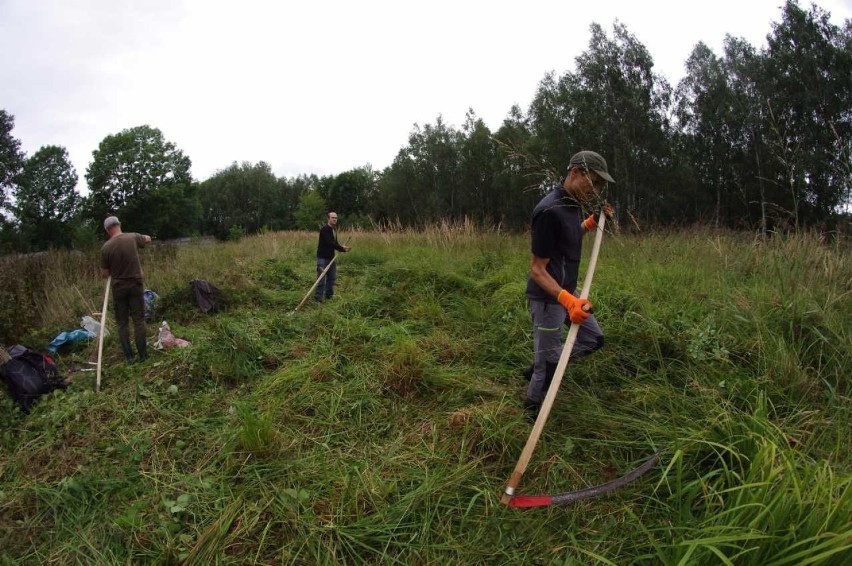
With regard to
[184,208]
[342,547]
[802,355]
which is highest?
[184,208]

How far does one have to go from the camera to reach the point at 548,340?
2482 millimetres

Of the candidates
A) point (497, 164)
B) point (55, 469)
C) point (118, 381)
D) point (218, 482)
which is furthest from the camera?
point (497, 164)

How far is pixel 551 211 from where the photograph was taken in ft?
7.68

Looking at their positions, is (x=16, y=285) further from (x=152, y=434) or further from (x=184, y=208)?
(x=184, y=208)

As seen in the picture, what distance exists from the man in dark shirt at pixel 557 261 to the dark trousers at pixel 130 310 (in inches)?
163

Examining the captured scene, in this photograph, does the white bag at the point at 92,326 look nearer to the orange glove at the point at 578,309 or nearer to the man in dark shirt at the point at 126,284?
the man in dark shirt at the point at 126,284

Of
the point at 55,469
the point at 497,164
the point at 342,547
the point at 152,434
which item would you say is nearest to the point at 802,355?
the point at 342,547

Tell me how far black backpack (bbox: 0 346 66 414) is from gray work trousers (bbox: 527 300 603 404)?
400 centimetres

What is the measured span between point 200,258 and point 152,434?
9012 mm

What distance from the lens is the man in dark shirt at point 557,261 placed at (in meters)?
2.35

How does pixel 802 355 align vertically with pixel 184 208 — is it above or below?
below

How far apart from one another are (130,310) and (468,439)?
424 centimetres

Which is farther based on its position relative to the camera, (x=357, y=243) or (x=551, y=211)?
(x=357, y=243)

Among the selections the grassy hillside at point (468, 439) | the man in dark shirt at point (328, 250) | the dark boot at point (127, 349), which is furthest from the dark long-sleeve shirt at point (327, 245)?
Answer: the dark boot at point (127, 349)
